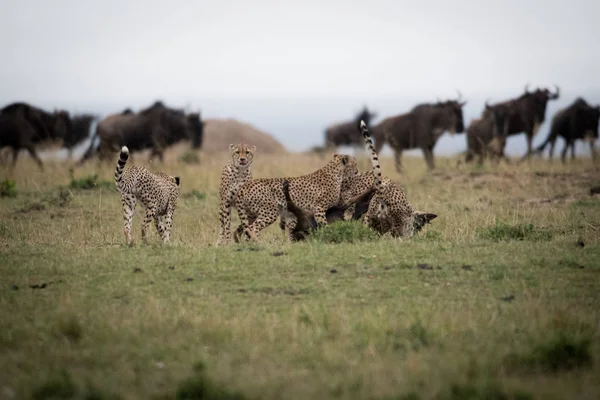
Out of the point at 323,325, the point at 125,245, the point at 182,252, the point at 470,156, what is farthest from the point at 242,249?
the point at 470,156

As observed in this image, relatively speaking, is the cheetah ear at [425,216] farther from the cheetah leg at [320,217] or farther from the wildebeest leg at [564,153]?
the wildebeest leg at [564,153]

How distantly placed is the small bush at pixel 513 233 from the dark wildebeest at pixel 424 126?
1131 cm

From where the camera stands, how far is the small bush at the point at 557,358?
220 inches

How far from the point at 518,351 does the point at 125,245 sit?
4.94 meters

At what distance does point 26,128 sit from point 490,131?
403 inches

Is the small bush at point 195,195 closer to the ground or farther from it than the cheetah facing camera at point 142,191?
closer to the ground

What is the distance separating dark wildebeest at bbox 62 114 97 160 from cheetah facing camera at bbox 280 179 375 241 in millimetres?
14323

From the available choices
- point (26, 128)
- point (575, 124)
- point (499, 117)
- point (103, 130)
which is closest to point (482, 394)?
point (26, 128)

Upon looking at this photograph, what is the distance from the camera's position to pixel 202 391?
200 inches

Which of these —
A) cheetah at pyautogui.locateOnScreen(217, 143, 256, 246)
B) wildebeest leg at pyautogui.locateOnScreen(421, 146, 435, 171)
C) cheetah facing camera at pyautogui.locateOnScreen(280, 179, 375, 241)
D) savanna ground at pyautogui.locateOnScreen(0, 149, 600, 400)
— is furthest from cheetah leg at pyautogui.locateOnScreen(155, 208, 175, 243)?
wildebeest leg at pyautogui.locateOnScreen(421, 146, 435, 171)

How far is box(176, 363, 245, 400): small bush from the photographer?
5.03m

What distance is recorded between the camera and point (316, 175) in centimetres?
1072

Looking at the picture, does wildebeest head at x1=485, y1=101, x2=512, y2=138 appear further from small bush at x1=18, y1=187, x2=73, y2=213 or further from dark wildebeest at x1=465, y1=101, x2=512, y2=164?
small bush at x1=18, y1=187, x2=73, y2=213

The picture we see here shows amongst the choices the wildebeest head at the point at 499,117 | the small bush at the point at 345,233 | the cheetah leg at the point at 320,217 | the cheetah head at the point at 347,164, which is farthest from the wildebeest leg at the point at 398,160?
the small bush at the point at 345,233
